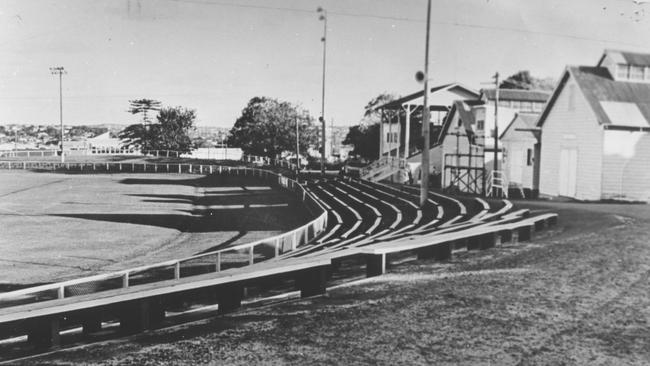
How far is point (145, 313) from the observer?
703cm

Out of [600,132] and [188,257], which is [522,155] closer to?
[600,132]

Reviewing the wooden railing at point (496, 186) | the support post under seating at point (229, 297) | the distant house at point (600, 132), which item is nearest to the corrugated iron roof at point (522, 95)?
the wooden railing at point (496, 186)

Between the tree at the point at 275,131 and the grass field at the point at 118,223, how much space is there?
105ft

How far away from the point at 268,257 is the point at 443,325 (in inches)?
406

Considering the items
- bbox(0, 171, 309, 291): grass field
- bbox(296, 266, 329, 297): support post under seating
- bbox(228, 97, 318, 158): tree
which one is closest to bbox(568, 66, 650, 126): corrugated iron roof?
bbox(0, 171, 309, 291): grass field

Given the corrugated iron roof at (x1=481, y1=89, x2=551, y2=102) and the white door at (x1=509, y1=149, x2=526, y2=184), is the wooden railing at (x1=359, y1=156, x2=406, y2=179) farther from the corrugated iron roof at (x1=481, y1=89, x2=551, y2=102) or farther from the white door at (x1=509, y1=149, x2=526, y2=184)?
the corrugated iron roof at (x1=481, y1=89, x2=551, y2=102)

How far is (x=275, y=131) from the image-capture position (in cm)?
8538

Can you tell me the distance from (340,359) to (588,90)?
26246 mm

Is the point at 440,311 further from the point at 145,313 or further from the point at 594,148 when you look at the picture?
the point at 594,148

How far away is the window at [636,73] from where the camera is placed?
97.8 ft

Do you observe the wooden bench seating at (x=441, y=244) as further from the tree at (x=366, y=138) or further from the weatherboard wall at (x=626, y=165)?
the tree at (x=366, y=138)

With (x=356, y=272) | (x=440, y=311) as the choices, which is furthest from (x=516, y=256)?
(x=440, y=311)

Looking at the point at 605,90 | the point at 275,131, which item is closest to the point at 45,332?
the point at 605,90

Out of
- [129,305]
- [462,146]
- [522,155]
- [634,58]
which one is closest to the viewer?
[129,305]
